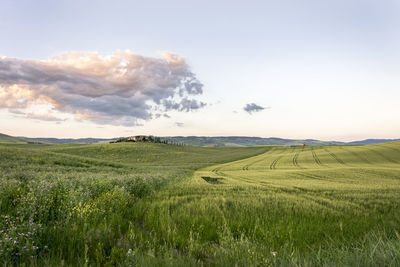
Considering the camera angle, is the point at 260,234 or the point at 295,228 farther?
the point at 295,228

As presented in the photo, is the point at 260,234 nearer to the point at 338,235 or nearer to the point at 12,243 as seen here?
the point at 338,235

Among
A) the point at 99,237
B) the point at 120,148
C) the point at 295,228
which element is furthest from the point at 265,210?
the point at 120,148

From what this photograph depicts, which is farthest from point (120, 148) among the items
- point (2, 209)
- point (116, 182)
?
point (2, 209)

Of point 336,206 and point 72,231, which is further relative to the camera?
point 336,206

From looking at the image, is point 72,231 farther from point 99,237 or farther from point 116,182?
point 116,182

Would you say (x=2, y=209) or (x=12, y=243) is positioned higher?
(x=12, y=243)

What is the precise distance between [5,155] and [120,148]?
1854 inches

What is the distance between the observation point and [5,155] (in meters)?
22.2

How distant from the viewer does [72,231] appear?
12.0 ft

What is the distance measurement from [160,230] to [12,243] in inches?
104

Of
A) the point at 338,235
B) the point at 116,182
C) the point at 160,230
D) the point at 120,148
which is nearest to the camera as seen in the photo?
the point at 338,235

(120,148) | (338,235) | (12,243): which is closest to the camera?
(12,243)

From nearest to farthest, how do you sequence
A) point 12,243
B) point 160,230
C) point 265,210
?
point 12,243 → point 160,230 → point 265,210

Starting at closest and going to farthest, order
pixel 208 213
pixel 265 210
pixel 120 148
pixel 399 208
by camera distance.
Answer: pixel 208 213
pixel 265 210
pixel 399 208
pixel 120 148
